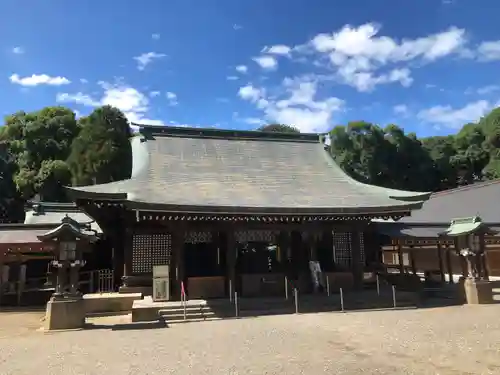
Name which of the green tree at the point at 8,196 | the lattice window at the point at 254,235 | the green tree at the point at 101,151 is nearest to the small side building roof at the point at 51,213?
the lattice window at the point at 254,235

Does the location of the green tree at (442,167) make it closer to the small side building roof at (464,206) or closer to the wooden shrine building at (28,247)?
the small side building roof at (464,206)

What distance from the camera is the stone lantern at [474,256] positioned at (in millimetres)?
13148

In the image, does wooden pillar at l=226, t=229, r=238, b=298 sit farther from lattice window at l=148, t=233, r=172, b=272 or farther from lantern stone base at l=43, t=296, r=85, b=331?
lantern stone base at l=43, t=296, r=85, b=331

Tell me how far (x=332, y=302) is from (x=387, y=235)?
5598 millimetres

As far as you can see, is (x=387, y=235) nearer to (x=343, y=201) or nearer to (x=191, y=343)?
(x=343, y=201)

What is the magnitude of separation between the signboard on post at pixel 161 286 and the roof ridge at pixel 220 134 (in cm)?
755

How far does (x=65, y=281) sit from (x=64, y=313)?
0.85m

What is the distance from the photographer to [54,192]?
34.6 meters

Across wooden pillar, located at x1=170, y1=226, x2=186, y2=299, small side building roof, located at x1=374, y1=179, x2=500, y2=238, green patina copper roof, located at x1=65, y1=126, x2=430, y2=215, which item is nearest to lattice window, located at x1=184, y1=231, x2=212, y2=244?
wooden pillar, located at x1=170, y1=226, x2=186, y2=299

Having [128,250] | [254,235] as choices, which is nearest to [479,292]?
[254,235]

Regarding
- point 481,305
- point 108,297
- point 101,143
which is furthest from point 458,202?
point 101,143

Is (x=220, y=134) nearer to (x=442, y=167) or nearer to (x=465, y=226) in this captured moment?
(x=465, y=226)

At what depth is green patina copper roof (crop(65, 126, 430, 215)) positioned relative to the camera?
12.8 meters

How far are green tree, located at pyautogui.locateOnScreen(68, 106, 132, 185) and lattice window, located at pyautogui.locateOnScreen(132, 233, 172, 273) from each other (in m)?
19.9
